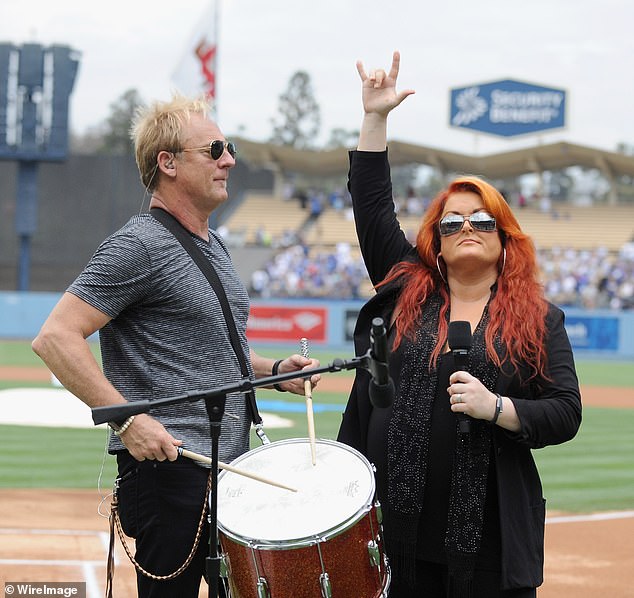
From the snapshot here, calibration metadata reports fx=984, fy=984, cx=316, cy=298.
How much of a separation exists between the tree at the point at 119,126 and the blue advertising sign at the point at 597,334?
51295 mm

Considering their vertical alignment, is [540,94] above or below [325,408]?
above

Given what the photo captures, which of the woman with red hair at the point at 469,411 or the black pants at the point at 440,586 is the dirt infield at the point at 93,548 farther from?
the woman with red hair at the point at 469,411

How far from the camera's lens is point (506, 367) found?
3623mm

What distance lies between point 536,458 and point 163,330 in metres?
8.16

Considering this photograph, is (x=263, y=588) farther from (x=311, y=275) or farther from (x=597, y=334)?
(x=311, y=275)

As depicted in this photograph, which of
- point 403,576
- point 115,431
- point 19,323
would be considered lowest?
point 19,323

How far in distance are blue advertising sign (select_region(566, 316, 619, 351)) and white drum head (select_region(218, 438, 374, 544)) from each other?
24.8m

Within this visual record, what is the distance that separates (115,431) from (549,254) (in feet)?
121

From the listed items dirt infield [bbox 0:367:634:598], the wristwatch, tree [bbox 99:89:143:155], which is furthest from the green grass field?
tree [bbox 99:89:143:155]

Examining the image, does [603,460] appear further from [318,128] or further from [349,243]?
[318,128]

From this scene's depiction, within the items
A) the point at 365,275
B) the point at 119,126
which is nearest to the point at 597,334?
the point at 365,275

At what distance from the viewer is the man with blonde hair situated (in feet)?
11.3

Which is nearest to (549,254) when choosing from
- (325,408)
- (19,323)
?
(19,323)

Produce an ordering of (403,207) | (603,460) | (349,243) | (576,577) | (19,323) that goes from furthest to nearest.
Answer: (403,207) → (349,243) → (19,323) → (603,460) → (576,577)
